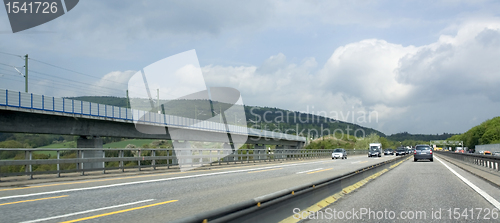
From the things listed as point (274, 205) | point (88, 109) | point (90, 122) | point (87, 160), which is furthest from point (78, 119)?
point (274, 205)

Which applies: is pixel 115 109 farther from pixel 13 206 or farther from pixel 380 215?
pixel 380 215

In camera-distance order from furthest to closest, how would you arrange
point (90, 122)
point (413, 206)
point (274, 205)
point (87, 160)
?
point (90, 122) → point (87, 160) → point (413, 206) → point (274, 205)

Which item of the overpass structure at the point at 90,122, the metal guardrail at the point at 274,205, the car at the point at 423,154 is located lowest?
the car at the point at 423,154

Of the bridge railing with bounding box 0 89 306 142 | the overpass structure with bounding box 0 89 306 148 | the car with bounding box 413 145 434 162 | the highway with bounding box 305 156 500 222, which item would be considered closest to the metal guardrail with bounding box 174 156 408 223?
the highway with bounding box 305 156 500 222

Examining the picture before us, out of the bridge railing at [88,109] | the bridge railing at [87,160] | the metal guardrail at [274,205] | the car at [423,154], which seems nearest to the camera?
the metal guardrail at [274,205]

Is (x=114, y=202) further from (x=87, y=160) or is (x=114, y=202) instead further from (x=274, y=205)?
(x=87, y=160)

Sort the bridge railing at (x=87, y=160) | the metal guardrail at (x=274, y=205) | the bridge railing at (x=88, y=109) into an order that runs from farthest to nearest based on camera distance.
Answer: the bridge railing at (x=88, y=109) < the bridge railing at (x=87, y=160) < the metal guardrail at (x=274, y=205)

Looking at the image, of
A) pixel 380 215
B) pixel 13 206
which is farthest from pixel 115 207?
pixel 380 215

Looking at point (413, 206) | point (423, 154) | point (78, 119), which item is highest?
point (78, 119)

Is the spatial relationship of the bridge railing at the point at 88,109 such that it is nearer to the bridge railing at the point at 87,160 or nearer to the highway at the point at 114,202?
the bridge railing at the point at 87,160

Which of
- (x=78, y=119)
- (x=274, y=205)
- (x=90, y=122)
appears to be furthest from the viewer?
(x=90, y=122)

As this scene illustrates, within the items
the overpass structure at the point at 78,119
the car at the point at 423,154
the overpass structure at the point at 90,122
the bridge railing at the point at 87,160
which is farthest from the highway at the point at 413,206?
the car at the point at 423,154

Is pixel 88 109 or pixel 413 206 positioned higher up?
pixel 88 109

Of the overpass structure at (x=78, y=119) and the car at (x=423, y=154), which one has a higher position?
the overpass structure at (x=78, y=119)
